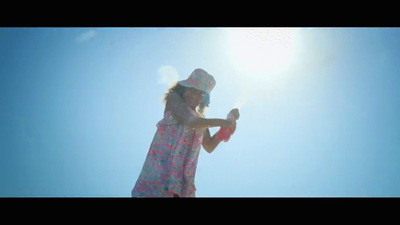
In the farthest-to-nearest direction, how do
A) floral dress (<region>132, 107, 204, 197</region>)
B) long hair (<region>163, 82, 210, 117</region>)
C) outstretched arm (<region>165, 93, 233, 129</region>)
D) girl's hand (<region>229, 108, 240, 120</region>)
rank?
long hair (<region>163, 82, 210, 117</region>)
girl's hand (<region>229, 108, 240, 120</region>)
outstretched arm (<region>165, 93, 233, 129</region>)
floral dress (<region>132, 107, 204, 197</region>)

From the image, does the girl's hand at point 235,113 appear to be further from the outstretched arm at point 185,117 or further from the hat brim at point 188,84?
the hat brim at point 188,84

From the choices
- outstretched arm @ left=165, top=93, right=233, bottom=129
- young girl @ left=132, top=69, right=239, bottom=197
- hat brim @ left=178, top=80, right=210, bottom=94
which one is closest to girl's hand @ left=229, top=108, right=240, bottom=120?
young girl @ left=132, top=69, right=239, bottom=197

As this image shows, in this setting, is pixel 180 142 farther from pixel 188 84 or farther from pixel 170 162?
pixel 188 84

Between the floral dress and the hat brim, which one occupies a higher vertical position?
the hat brim

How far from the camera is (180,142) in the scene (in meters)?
3.35

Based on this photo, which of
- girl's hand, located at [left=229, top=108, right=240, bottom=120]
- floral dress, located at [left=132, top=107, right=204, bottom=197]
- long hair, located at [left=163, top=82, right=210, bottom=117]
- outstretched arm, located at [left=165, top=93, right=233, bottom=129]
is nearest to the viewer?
floral dress, located at [left=132, top=107, right=204, bottom=197]

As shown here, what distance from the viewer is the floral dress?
320 centimetres

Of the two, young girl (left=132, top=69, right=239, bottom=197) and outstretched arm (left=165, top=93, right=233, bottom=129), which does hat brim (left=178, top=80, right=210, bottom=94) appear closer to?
young girl (left=132, top=69, right=239, bottom=197)

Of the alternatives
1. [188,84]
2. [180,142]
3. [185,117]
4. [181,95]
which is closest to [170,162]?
[180,142]

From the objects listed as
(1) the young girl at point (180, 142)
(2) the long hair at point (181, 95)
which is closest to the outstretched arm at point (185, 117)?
(1) the young girl at point (180, 142)

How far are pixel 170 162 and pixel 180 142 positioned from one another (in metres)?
0.22
